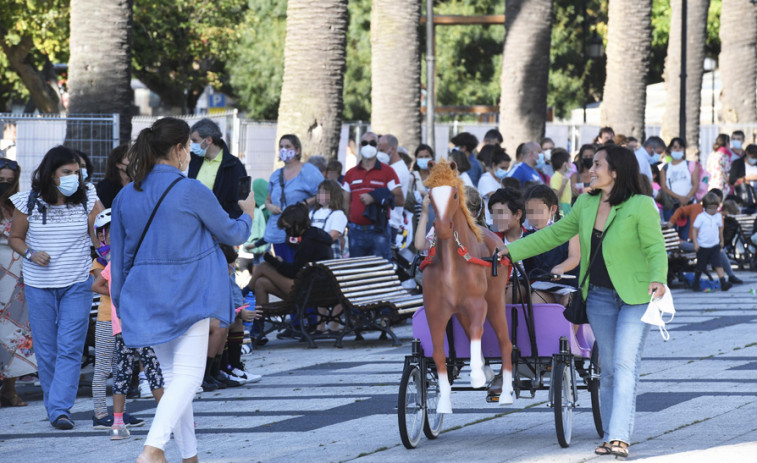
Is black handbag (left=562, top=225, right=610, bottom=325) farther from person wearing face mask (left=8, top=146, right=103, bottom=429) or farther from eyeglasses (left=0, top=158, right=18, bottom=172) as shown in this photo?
eyeglasses (left=0, top=158, right=18, bottom=172)

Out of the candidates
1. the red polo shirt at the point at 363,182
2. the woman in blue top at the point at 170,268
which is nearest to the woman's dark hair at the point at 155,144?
the woman in blue top at the point at 170,268

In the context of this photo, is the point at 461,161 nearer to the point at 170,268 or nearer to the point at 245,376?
the point at 245,376

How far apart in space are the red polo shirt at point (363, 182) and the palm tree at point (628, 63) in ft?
37.8

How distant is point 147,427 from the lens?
9266 millimetres

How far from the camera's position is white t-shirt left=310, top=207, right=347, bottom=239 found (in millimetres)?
14492

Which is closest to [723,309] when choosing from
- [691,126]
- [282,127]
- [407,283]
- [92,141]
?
[407,283]

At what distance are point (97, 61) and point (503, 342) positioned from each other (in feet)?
30.9

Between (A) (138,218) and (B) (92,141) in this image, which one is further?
(B) (92,141)

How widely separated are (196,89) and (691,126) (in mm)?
27399

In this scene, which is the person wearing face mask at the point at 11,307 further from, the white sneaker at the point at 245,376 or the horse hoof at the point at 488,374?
the horse hoof at the point at 488,374

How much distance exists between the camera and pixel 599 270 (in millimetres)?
7773

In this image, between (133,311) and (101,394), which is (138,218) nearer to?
(133,311)

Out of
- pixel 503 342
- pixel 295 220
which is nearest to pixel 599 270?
pixel 503 342

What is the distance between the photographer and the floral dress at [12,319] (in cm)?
1036
